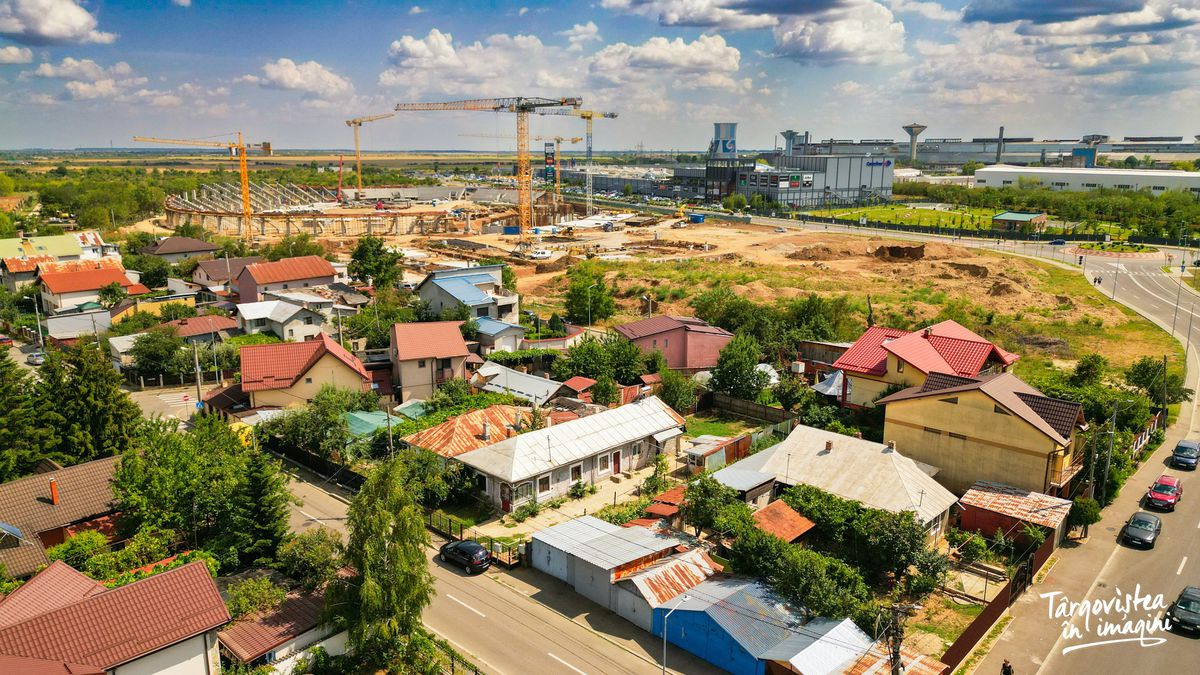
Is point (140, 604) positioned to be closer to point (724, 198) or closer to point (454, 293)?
point (454, 293)

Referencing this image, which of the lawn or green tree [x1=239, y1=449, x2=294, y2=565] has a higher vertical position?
green tree [x1=239, y1=449, x2=294, y2=565]

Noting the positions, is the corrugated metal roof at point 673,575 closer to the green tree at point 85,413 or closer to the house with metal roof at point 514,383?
the house with metal roof at point 514,383

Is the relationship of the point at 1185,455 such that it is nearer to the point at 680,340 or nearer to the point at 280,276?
the point at 680,340

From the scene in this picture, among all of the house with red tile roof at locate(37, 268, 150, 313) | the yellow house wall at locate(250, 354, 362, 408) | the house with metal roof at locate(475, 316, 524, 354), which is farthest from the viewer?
the house with red tile roof at locate(37, 268, 150, 313)

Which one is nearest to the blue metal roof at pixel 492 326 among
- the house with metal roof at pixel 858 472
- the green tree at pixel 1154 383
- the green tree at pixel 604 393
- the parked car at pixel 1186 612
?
the green tree at pixel 604 393

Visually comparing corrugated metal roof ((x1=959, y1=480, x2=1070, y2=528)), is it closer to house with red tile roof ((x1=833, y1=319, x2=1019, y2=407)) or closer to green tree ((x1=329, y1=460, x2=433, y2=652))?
house with red tile roof ((x1=833, y1=319, x2=1019, y2=407))

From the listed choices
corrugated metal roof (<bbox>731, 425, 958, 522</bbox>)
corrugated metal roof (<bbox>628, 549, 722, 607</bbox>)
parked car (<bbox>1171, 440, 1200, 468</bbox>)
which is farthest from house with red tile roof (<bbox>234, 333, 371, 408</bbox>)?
parked car (<bbox>1171, 440, 1200, 468</bbox>)

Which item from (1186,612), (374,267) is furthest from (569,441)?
(374,267)
